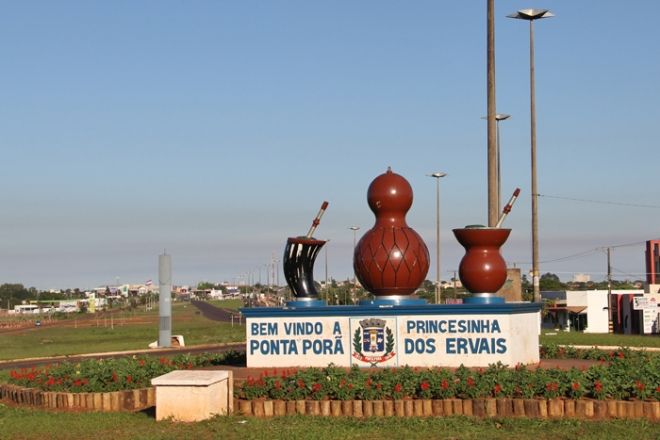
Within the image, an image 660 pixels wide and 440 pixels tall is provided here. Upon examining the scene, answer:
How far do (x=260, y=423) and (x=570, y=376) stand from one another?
5.26 meters

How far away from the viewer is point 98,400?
16094mm

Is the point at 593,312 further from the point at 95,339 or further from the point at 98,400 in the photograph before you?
the point at 98,400

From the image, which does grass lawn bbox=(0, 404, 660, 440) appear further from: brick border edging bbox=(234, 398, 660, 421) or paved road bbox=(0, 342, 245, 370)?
paved road bbox=(0, 342, 245, 370)

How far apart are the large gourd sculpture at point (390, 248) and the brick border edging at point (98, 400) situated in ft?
19.6

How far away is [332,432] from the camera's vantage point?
13.1 metres

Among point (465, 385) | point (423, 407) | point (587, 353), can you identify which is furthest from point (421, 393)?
point (587, 353)

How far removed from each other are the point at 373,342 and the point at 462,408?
530 cm

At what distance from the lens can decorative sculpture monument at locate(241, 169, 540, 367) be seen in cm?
1914

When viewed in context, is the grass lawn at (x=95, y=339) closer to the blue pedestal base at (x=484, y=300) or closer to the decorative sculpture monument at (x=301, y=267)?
the decorative sculpture monument at (x=301, y=267)

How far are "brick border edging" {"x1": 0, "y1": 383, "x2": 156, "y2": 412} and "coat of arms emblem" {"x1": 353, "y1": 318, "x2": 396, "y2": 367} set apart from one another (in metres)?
5.02

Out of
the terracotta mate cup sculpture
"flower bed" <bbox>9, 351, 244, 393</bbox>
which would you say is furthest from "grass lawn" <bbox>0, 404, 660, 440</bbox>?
the terracotta mate cup sculpture

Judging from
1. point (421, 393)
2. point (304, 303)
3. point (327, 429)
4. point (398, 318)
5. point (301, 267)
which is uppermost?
point (301, 267)

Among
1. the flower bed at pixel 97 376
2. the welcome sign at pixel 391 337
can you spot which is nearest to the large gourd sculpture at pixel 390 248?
the welcome sign at pixel 391 337

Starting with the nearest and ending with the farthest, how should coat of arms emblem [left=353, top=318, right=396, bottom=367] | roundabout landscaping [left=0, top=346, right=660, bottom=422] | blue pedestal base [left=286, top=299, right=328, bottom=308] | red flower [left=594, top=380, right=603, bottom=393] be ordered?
roundabout landscaping [left=0, top=346, right=660, bottom=422], red flower [left=594, top=380, right=603, bottom=393], coat of arms emblem [left=353, top=318, right=396, bottom=367], blue pedestal base [left=286, top=299, right=328, bottom=308]
